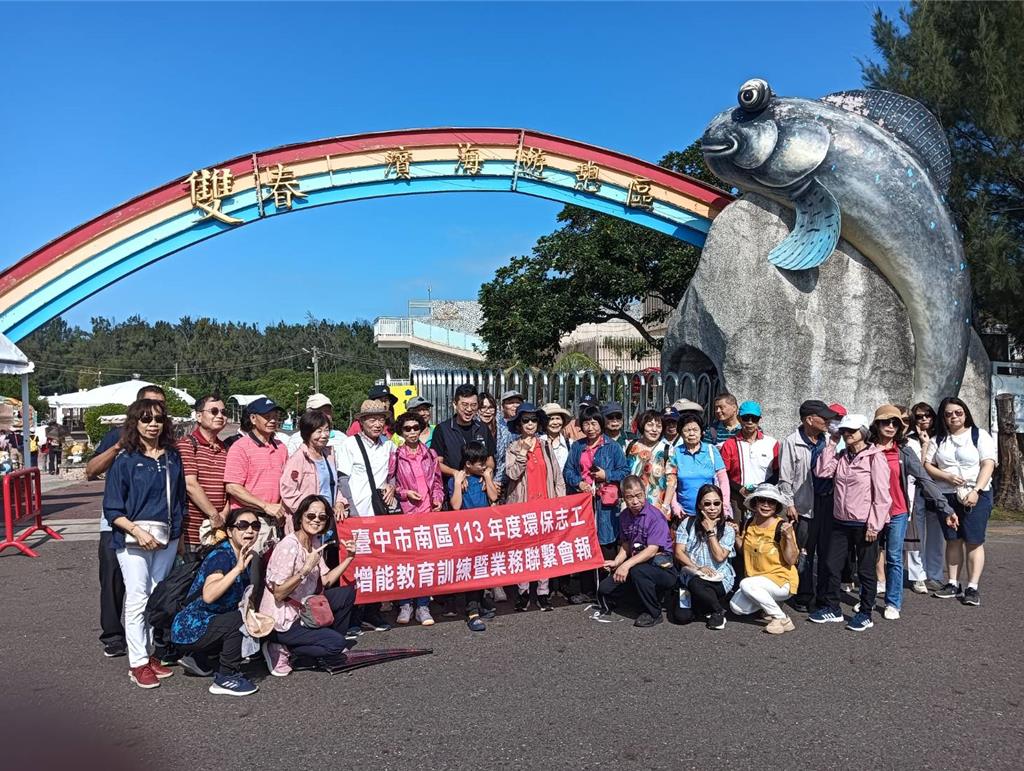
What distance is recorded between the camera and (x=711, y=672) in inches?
172

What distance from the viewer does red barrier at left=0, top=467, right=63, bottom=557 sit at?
7.71 m

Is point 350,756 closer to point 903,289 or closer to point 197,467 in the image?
point 197,467

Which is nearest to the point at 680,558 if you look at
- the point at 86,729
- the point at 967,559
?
the point at 967,559

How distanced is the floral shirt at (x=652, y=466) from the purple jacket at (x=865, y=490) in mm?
1133

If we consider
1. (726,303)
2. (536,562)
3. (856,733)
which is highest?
(726,303)

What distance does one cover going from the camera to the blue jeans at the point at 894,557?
534 cm

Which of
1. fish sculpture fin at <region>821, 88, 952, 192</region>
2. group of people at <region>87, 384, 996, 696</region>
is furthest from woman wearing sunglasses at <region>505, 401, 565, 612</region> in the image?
fish sculpture fin at <region>821, 88, 952, 192</region>

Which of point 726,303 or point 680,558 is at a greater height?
point 726,303

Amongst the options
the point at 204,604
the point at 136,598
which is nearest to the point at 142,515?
the point at 136,598

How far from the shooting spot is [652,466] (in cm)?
566

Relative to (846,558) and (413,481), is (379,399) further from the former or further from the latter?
(846,558)

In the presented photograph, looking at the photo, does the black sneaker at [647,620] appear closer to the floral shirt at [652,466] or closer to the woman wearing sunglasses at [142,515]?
the floral shirt at [652,466]

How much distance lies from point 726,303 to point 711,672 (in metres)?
5.06

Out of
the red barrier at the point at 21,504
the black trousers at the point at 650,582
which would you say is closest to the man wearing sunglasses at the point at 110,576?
the black trousers at the point at 650,582
